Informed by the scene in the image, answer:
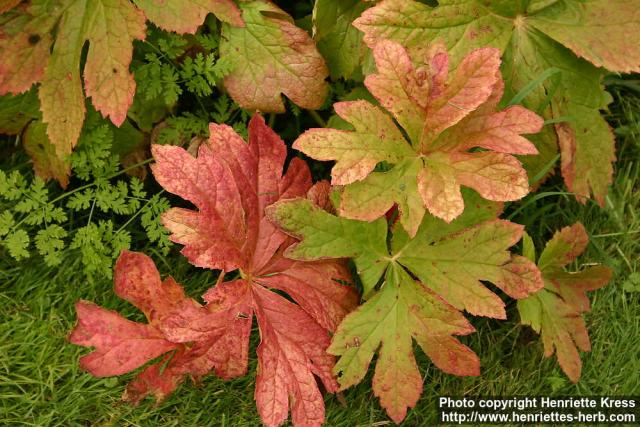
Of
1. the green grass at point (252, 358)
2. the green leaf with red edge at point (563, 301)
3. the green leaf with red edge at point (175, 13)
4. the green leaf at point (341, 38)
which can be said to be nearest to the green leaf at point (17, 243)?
the green grass at point (252, 358)

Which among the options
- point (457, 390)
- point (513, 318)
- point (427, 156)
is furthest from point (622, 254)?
Result: point (427, 156)

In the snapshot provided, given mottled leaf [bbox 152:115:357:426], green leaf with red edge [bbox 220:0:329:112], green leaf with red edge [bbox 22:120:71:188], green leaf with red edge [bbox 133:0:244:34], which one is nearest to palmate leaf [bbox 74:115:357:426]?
mottled leaf [bbox 152:115:357:426]

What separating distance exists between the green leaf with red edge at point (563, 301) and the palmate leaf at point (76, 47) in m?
1.24

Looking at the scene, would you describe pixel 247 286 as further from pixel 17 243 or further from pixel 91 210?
pixel 17 243

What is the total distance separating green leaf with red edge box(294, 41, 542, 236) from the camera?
1696mm

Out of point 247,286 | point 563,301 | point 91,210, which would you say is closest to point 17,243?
point 91,210

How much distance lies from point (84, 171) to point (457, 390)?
134cm

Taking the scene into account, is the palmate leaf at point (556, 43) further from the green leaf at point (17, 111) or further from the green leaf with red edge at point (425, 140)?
the green leaf at point (17, 111)

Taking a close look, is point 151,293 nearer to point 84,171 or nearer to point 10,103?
point 84,171

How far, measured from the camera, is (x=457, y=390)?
2123mm

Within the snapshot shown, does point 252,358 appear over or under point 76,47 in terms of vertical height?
under

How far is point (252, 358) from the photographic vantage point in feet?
6.88

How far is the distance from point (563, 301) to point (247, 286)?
3.16 ft

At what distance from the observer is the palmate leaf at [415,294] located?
1.80 m
